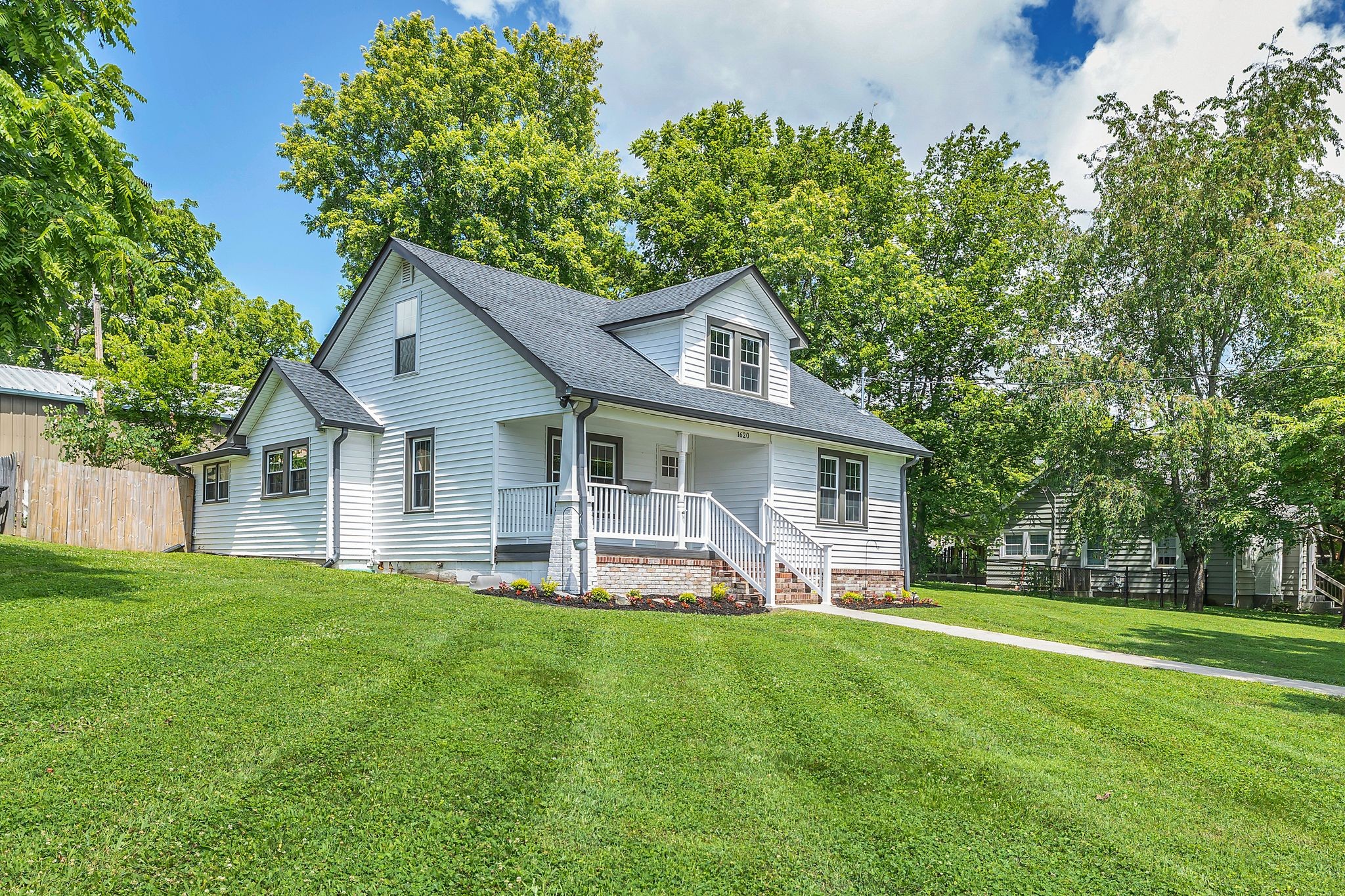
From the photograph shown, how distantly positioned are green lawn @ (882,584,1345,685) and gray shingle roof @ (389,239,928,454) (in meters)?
4.17

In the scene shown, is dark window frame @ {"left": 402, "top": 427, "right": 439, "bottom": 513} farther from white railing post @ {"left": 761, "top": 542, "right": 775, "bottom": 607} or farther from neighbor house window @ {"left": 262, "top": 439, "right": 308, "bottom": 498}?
white railing post @ {"left": 761, "top": 542, "right": 775, "bottom": 607}

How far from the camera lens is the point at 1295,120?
84.8ft

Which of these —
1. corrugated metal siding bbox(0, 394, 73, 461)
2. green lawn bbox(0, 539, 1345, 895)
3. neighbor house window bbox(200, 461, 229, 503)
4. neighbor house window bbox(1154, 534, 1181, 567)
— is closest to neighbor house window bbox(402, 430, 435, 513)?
neighbor house window bbox(200, 461, 229, 503)

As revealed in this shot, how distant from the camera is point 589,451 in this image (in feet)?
57.1

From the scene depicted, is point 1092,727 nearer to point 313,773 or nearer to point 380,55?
point 313,773

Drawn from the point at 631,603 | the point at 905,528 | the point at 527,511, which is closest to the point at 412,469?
the point at 527,511

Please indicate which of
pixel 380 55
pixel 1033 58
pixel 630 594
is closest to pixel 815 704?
pixel 630 594

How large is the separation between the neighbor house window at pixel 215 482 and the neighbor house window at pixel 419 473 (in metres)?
5.93

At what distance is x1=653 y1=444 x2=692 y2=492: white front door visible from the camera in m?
18.7

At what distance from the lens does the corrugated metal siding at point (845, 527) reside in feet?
61.1

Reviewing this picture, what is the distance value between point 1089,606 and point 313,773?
20.6 metres

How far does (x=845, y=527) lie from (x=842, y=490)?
2.60 feet

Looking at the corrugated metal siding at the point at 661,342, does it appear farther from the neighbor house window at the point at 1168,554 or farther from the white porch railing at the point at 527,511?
the neighbor house window at the point at 1168,554

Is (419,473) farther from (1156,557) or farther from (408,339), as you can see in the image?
(1156,557)
